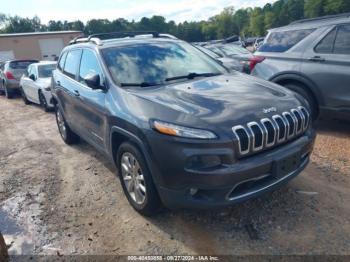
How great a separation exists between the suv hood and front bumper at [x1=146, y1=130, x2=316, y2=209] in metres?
0.34

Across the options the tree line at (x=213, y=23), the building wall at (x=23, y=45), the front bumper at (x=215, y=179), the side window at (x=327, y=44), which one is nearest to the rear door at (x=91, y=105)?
the front bumper at (x=215, y=179)

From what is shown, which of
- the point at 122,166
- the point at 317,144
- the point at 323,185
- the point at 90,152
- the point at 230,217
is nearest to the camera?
the point at 230,217

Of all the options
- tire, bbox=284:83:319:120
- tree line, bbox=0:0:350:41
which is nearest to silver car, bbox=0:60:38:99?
tire, bbox=284:83:319:120

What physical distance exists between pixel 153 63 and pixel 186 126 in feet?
4.75

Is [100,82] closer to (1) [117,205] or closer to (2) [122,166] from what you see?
(2) [122,166]

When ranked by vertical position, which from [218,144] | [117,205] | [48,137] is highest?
[218,144]

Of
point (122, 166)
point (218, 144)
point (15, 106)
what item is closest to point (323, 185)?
point (218, 144)

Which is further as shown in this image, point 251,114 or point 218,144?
point 251,114

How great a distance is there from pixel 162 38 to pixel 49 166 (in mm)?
2677

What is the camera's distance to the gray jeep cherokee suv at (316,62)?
205 inches

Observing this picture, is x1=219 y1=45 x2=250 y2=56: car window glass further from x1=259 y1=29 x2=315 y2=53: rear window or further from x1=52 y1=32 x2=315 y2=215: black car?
x1=52 y1=32 x2=315 y2=215: black car

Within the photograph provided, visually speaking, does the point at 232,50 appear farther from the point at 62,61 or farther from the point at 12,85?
the point at 12,85

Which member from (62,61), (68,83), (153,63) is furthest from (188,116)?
(62,61)

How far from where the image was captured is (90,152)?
5.84 m
